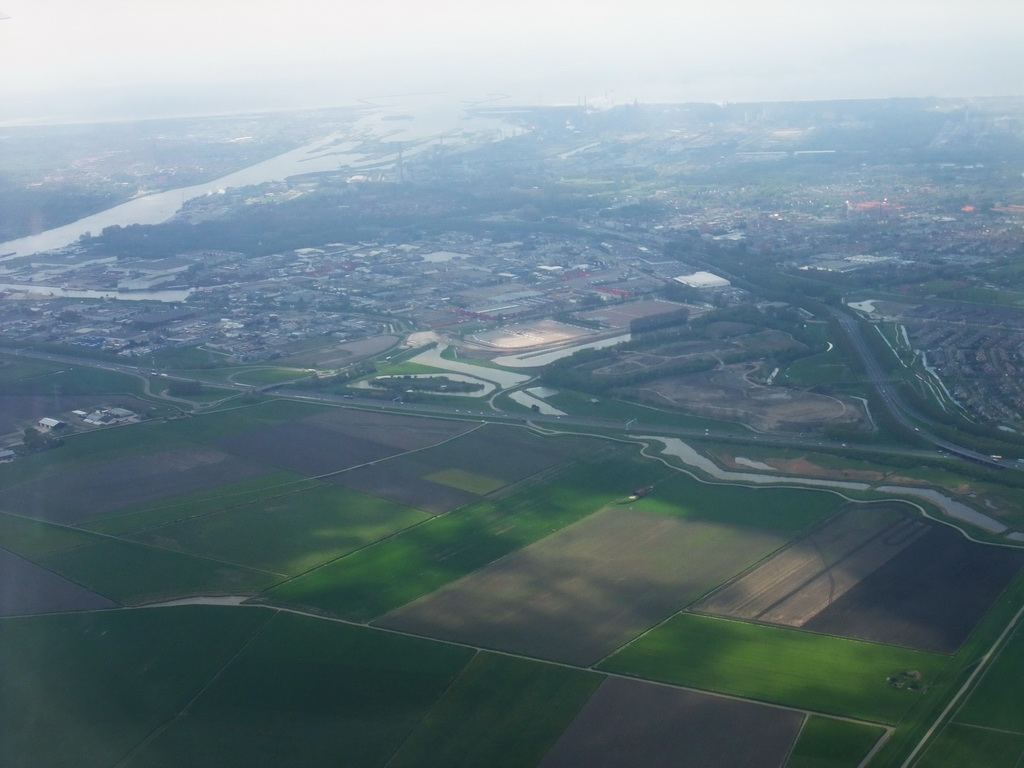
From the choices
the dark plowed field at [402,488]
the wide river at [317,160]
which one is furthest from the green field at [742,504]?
the wide river at [317,160]

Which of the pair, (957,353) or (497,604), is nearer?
(497,604)

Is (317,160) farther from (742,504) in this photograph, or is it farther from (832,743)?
(832,743)

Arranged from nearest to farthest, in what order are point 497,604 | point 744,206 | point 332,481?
point 497,604
point 332,481
point 744,206

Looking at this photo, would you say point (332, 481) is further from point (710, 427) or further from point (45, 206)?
point (45, 206)

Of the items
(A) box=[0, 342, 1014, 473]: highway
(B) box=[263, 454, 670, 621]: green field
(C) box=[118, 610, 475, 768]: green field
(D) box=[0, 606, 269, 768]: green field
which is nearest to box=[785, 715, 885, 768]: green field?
(C) box=[118, 610, 475, 768]: green field

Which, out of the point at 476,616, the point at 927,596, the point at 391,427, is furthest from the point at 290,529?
the point at 927,596

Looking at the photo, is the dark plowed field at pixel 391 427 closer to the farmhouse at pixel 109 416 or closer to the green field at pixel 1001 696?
the farmhouse at pixel 109 416

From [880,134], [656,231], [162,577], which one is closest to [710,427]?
[162,577]

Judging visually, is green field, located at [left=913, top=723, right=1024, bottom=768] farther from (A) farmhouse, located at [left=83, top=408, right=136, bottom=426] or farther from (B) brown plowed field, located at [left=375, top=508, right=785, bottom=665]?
(A) farmhouse, located at [left=83, top=408, right=136, bottom=426]
